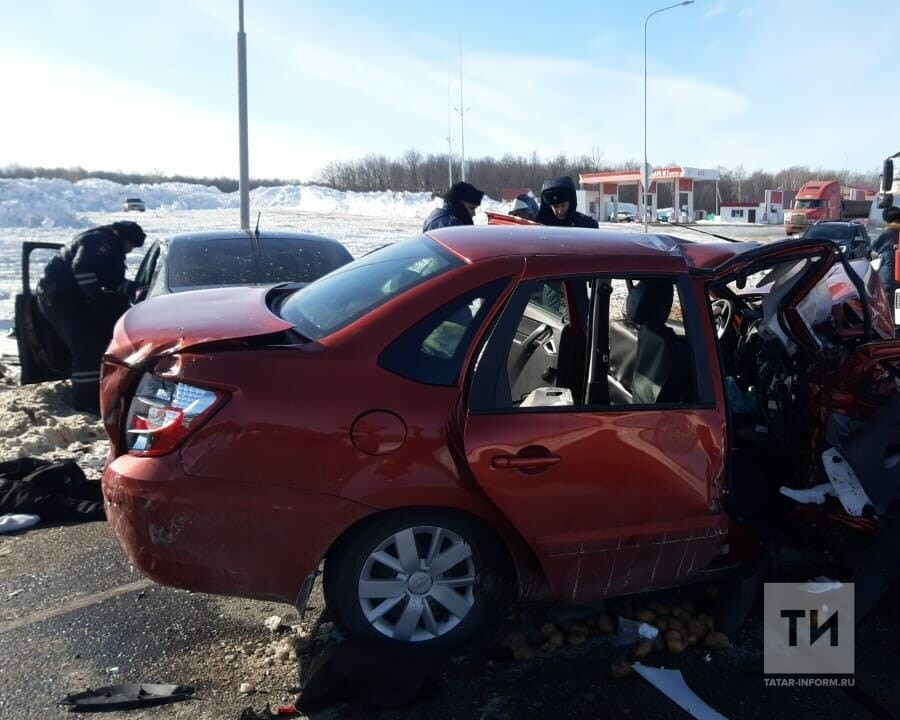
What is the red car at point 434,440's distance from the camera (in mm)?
2811

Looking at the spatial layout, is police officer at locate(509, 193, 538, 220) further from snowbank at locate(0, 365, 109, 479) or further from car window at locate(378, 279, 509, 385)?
car window at locate(378, 279, 509, 385)


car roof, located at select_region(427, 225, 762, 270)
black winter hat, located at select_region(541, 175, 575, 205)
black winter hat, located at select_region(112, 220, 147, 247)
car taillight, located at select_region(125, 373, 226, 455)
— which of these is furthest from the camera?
black winter hat, located at select_region(541, 175, 575, 205)

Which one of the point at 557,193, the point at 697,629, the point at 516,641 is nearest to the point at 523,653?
the point at 516,641

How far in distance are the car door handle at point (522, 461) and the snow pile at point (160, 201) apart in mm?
28101

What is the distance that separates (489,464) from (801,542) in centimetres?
170

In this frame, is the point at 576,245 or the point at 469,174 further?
the point at 469,174

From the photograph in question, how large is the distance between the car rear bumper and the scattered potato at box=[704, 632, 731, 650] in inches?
62.8

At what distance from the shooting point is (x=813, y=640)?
3.36 m

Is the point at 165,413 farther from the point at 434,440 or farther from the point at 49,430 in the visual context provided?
the point at 49,430

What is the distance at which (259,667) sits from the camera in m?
3.10

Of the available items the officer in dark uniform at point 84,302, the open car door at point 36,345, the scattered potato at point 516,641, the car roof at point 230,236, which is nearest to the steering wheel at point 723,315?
the scattered potato at point 516,641

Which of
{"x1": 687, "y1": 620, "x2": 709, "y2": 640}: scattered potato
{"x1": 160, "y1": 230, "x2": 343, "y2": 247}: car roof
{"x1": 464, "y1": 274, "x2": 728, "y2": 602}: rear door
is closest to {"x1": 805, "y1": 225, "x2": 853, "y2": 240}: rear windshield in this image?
{"x1": 160, "y1": 230, "x2": 343, "y2": 247}: car roof

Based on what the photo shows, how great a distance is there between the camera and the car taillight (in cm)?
279

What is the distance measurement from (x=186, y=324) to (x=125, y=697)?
1410 mm
